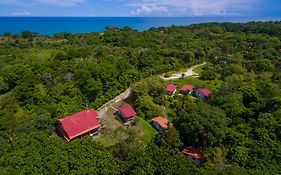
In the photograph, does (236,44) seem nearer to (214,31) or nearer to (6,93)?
(214,31)

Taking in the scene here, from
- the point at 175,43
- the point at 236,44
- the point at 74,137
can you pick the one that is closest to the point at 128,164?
the point at 74,137

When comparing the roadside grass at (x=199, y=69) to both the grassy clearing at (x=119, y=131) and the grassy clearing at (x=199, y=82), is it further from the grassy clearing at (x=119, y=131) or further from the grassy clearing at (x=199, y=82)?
the grassy clearing at (x=119, y=131)

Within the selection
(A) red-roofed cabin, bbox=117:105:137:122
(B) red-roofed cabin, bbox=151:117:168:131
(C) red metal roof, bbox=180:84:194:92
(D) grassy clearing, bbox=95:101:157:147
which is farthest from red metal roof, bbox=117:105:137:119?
(C) red metal roof, bbox=180:84:194:92

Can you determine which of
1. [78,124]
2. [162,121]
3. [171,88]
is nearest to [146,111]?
[162,121]

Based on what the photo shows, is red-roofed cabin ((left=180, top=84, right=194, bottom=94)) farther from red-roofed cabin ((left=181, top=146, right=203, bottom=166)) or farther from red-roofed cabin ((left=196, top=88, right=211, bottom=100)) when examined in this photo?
red-roofed cabin ((left=181, top=146, right=203, bottom=166))

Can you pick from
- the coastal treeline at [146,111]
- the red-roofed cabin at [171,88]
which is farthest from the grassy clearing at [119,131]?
the red-roofed cabin at [171,88]
